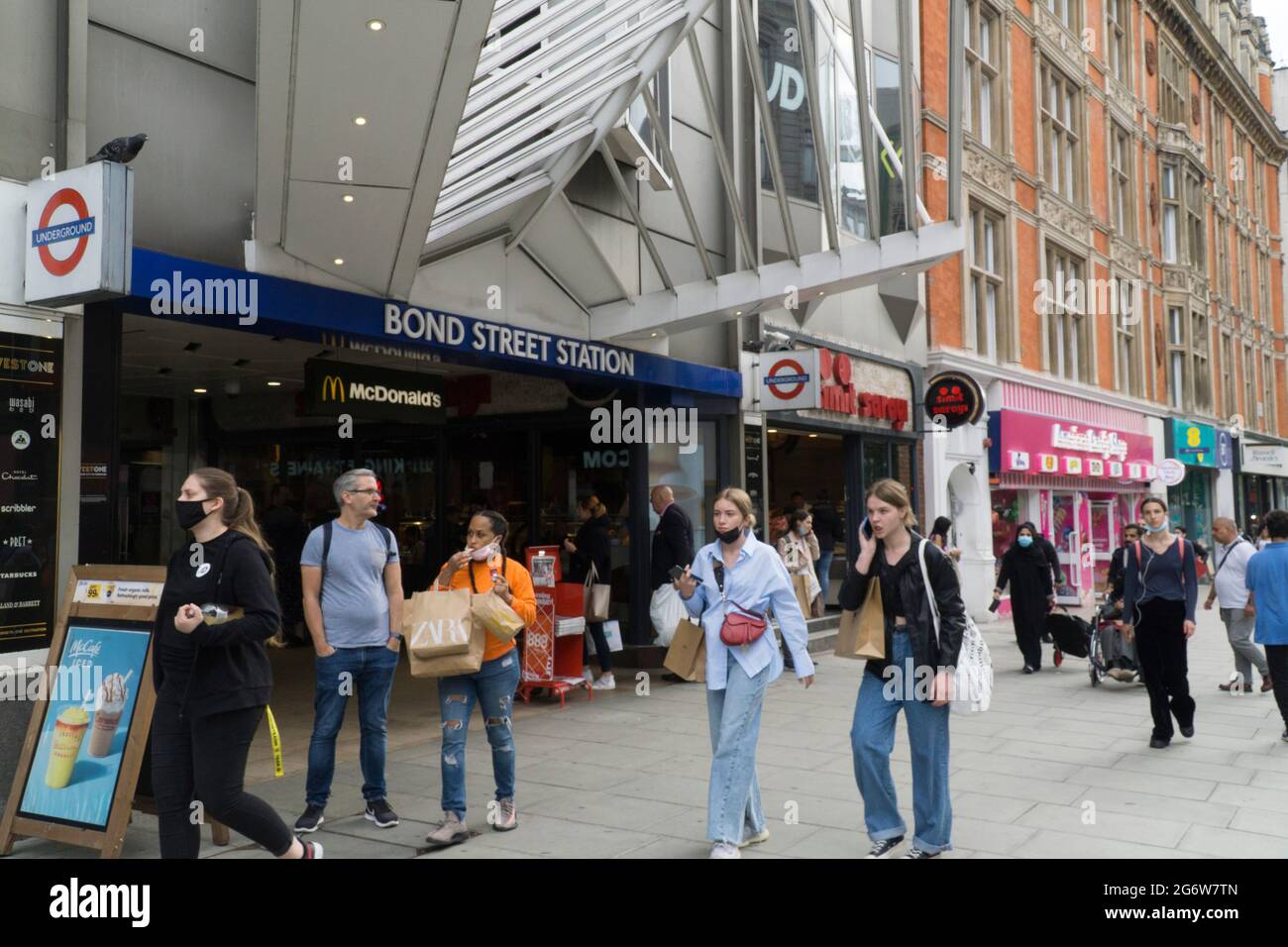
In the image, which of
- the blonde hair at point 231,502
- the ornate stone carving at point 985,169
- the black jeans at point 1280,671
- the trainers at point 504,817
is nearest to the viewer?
the blonde hair at point 231,502

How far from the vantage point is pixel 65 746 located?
215 inches

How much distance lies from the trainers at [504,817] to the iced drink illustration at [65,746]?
6.89 ft

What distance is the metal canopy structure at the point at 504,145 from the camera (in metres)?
6.04

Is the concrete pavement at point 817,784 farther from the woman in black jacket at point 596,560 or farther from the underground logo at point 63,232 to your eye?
the underground logo at point 63,232

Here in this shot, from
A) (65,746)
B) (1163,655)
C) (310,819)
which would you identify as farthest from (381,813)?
(1163,655)

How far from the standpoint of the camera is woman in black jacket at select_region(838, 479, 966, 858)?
5.32 metres

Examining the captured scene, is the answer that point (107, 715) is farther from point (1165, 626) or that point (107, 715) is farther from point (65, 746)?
point (1165, 626)

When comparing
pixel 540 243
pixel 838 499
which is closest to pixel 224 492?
pixel 540 243

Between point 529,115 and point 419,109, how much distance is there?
3.02 meters

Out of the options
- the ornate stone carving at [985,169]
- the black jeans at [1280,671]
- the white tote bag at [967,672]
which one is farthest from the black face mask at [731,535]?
the ornate stone carving at [985,169]

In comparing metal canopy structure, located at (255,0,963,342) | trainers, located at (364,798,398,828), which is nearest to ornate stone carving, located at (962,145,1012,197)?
metal canopy structure, located at (255,0,963,342)

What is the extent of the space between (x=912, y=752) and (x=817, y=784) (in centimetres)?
186

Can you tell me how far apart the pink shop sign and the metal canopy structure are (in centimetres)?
801

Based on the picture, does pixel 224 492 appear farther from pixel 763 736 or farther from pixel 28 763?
pixel 763 736
